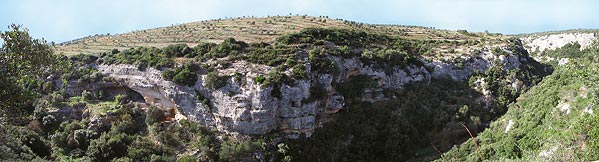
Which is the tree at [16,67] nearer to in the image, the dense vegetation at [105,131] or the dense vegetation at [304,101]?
the dense vegetation at [304,101]

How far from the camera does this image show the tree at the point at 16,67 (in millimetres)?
18859

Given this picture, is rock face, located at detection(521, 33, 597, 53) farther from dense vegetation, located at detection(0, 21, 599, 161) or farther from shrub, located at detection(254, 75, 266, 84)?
shrub, located at detection(254, 75, 266, 84)

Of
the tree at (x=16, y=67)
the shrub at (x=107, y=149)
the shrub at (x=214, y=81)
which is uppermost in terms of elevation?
the tree at (x=16, y=67)

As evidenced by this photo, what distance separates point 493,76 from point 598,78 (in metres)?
42.9

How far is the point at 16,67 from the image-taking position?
19.2m

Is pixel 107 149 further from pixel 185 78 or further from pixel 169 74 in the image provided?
pixel 185 78

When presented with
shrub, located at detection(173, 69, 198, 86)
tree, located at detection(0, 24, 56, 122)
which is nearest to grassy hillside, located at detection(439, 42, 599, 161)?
tree, located at detection(0, 24, 56, 122)

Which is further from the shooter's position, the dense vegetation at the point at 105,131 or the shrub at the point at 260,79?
the shrub at the point at 260,79

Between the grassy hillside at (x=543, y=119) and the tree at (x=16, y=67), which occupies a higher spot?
the tree at (x=16, y=67)

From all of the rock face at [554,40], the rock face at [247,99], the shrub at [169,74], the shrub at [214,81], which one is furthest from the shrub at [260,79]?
the rock face at [554,40]

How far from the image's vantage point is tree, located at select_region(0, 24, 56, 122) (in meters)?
18.9

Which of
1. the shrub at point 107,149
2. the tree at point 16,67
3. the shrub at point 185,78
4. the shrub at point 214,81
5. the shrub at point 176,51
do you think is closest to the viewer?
the tree at point 16,67

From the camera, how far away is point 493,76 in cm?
6178

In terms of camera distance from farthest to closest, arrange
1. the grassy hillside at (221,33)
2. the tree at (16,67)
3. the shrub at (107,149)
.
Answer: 1. the grassy hillside at (221,33)
2. the shrub at (107,149)
3. the tree at (16,67)
